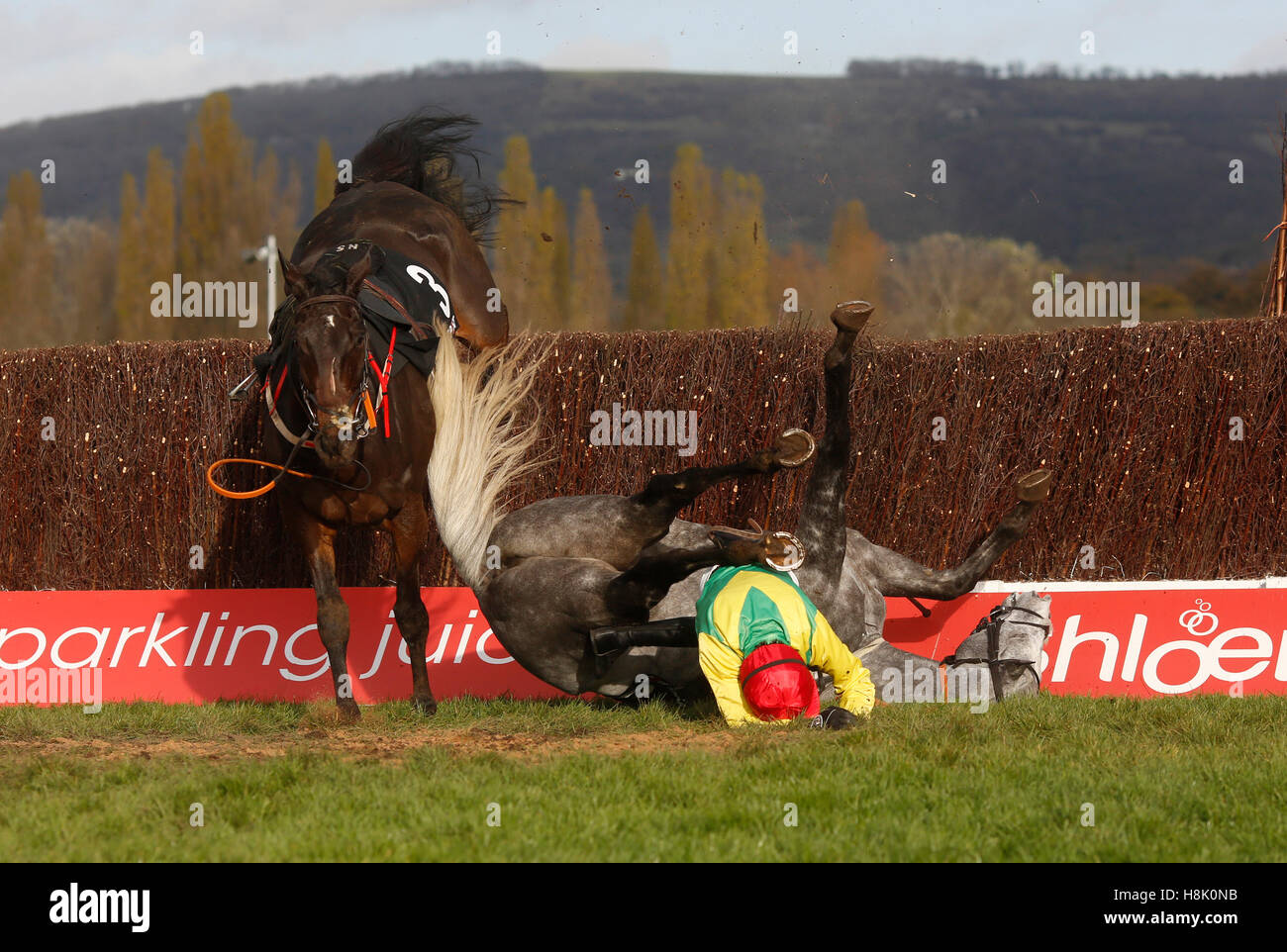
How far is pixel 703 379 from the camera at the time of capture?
8.52 m

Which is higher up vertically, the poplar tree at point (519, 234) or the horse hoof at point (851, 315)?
the poplar tree at point (519, 234)

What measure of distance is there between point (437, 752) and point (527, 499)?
11.1 feet

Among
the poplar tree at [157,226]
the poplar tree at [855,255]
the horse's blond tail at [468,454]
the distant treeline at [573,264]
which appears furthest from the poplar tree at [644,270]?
the horse's blond tail at [468,454]

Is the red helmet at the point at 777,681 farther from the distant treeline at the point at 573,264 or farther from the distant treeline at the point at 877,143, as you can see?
the distant treeline at the point at 877,143

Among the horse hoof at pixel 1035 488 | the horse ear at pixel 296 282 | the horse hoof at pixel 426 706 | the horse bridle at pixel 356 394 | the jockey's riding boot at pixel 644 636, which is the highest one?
the horse ear at pixel 296 282

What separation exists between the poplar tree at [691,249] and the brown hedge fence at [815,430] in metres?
36.9

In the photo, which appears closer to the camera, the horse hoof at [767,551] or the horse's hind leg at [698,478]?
the horse hoof at [767,551]

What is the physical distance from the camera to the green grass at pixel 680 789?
12.9 ft

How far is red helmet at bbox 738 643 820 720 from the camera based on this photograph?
5.45m

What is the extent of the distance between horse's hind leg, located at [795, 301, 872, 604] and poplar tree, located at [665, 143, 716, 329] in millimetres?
39068

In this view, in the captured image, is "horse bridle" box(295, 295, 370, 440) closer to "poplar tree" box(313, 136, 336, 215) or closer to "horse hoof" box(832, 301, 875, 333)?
"horse hoof" box(832, 301, 875, 333)

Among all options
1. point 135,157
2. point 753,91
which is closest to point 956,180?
point 753,91

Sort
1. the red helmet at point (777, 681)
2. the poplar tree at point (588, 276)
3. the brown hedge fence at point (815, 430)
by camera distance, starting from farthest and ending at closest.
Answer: the poplar tree at point (588, 276) → the brown hedge fence at point (815, 430) → the red helmet at point (777, 681)
